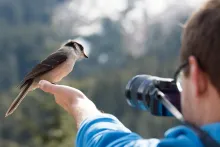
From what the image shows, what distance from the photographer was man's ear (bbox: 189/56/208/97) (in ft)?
4.33

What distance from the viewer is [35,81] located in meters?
3.40

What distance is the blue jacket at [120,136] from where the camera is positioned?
4.26ft

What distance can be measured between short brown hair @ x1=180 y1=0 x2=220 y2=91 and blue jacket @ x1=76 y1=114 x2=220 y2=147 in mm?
116

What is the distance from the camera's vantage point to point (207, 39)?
1297 millimetres

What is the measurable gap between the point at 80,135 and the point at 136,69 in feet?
77.3

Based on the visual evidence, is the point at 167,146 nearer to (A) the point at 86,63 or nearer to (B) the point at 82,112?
(B) the point at 82,112

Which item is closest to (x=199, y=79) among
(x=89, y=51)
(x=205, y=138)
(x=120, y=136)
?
(x=205, y=138)

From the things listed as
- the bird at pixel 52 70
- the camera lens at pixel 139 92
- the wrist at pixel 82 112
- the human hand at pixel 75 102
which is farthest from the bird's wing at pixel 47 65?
the camera lens at pixel 139 92

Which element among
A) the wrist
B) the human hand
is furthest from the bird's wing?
the wrist

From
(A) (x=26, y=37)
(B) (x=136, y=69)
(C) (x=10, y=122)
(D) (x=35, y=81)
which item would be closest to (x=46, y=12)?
(A) (x=26, y=37)

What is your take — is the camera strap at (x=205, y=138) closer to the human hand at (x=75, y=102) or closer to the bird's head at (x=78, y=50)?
the human hand at (x=75, y=102)

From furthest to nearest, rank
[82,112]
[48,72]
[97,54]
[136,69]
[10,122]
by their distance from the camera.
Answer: [97,54]
[136,69]
[10,122]
[48,72]
[82,112]

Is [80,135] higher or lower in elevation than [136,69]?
higher

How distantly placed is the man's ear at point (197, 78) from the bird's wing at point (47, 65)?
2107 millimetres
